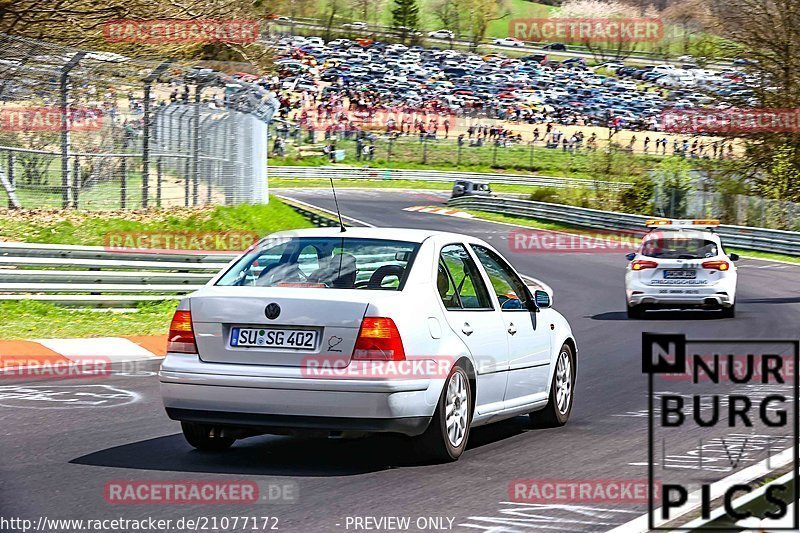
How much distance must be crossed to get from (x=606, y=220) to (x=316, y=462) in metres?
38.8

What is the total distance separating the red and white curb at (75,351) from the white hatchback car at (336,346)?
5.35m

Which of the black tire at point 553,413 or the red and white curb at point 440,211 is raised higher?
the black tire at point 553,413

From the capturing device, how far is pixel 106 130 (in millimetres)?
21438

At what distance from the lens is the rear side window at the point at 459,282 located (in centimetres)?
817

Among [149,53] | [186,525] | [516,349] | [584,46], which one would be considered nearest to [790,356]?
[516,349]

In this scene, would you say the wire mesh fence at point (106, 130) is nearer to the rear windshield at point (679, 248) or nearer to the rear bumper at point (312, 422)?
the rear windshield at point (679, 248)

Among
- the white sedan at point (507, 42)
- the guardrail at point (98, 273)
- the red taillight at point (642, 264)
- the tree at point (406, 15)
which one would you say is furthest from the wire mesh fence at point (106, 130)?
the white sedan at point (507, 42)

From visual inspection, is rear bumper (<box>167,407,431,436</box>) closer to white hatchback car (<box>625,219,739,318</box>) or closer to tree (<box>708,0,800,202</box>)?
white hatchback car (<box>625,219,739,318</box>)

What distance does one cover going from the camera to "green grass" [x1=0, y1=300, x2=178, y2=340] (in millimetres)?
14922

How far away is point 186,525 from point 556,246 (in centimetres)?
3503

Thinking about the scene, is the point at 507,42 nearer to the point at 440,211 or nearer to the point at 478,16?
the point at 478,16

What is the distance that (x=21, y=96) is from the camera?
19859 mm

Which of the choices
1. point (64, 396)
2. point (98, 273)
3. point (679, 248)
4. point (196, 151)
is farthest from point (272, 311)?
point (196, 151)

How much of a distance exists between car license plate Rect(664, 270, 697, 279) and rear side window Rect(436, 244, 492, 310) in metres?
11.9
